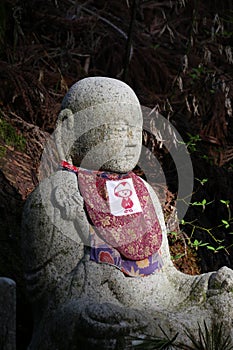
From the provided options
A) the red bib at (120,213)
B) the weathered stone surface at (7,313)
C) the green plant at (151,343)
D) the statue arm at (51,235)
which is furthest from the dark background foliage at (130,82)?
the green plant at (151,343)

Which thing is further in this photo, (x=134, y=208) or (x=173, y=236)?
(x=173, y=236)

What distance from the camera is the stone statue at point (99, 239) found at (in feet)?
11.3

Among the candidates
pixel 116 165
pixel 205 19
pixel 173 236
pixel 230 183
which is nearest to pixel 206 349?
pixel 116 165

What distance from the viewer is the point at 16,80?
18.4 feet

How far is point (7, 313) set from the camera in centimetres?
326

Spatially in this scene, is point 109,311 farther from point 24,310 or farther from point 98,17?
point 98,17

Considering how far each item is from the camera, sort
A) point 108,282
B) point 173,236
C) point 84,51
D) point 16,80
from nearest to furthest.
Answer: point 108,282 → point 173,236 → point 16,80 → point 84,51

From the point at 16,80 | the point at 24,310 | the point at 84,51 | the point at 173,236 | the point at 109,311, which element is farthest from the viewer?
the point at 84,51

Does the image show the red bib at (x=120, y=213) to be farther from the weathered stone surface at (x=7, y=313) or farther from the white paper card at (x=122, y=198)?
the weathered stone surface at (x=7, y=313)

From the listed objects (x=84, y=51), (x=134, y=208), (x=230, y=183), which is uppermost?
(x=134, y=208)

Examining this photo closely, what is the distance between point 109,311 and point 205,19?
414 cm

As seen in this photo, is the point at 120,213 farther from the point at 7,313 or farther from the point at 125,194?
the point at 7,313

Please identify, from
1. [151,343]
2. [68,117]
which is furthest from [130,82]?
[151,343]

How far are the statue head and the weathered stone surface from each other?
0.73m
